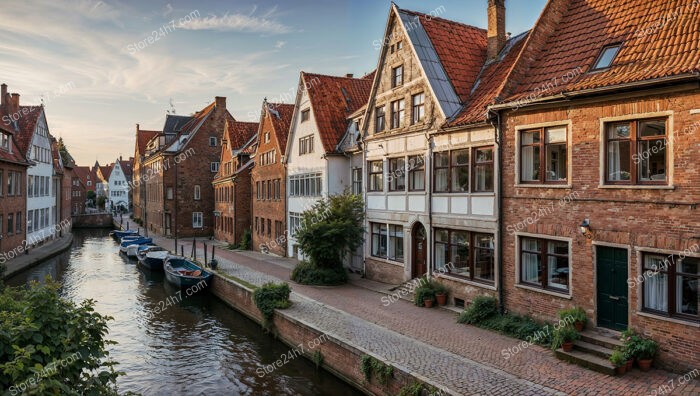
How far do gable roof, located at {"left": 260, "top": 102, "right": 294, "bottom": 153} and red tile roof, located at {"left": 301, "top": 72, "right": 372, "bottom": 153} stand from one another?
461cm

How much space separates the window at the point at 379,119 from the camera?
2310cm

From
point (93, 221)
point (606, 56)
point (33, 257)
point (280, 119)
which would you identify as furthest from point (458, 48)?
point (93, 221)

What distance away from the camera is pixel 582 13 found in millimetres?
16531

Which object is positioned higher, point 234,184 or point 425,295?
point 234,184

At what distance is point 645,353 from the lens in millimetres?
11758

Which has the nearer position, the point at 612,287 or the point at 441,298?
the point at 612,287

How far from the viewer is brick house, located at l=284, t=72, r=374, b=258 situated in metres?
27.5

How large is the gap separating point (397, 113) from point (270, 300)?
374 inches

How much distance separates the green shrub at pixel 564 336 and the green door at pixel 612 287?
1.00m

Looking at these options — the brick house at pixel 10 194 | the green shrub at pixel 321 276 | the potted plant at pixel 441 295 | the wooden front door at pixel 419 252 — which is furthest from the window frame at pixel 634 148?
the brick house at pixel 10 194

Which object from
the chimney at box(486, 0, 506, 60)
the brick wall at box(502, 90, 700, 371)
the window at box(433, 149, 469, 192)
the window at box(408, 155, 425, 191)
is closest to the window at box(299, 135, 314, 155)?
the window at box(408, 155, 425, 191)

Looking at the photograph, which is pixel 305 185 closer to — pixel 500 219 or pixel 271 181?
pixel 271 181

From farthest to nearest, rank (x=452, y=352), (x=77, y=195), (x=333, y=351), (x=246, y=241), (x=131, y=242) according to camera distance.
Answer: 1. (x=77, y=195)
2. (x=131, y=242)
3. (x=246, y=241)
4. (x=333, y=351)
5. (x=452, y=352)

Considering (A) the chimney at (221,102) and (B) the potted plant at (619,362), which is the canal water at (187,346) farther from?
(A) the chimney at (221,102)
